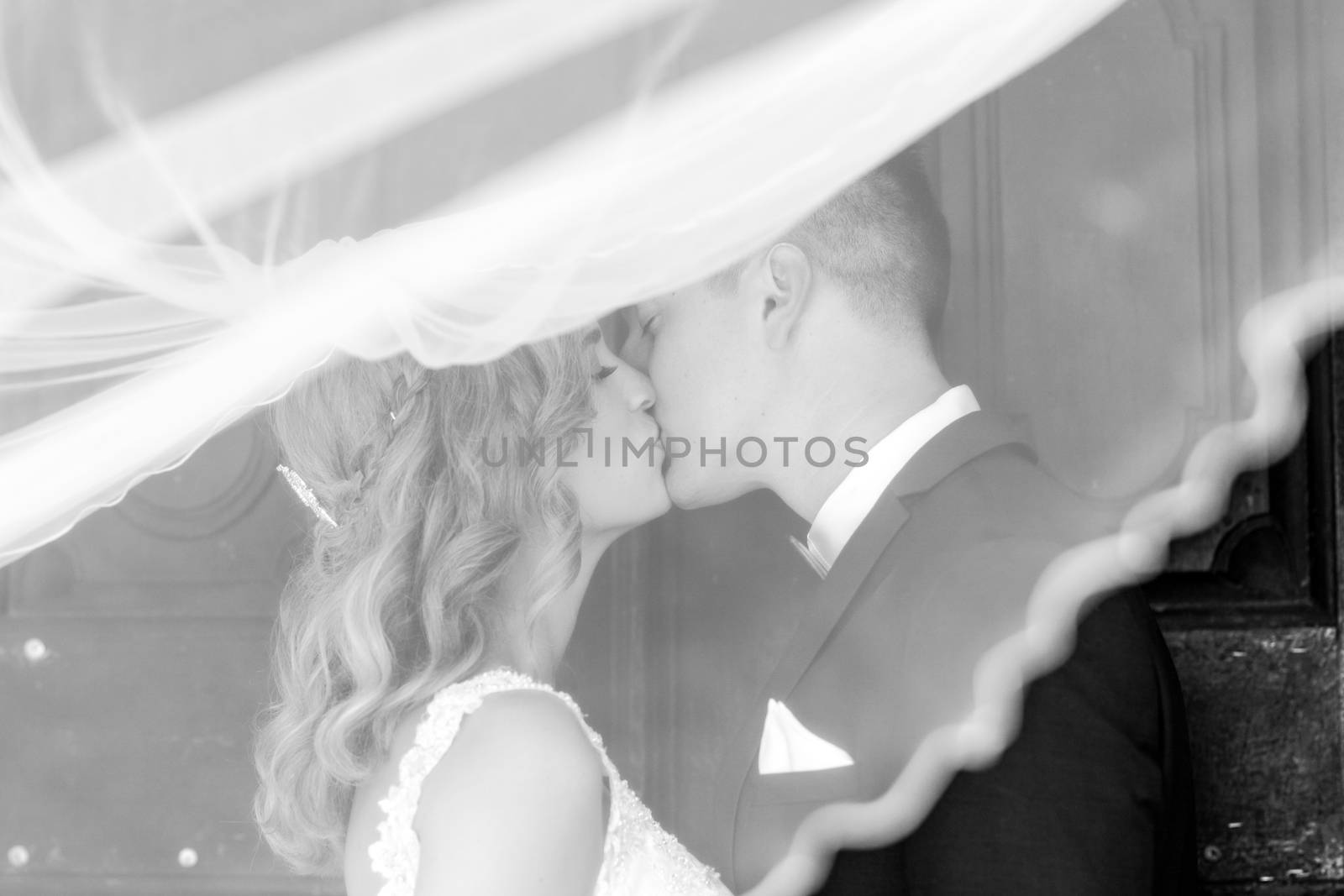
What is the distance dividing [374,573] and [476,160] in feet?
1.24

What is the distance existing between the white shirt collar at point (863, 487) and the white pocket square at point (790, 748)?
9cm

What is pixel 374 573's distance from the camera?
2.87 feet

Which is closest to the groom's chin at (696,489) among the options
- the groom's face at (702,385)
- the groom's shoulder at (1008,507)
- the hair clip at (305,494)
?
the groom's face at (702,385)

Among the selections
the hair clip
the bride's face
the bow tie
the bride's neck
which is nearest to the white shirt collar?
the bow tie

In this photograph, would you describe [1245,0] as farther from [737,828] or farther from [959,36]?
[737,828]

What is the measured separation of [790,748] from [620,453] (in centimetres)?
25

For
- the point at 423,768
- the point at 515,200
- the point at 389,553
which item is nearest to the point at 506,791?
the point at 423,768

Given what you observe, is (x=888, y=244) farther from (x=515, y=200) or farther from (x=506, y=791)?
(x=506, y=791)

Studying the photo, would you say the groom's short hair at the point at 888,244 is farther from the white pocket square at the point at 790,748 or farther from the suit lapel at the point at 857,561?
the white pocket square at the point at 790,748

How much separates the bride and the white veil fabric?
0.59ft

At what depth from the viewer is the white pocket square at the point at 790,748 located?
67cm

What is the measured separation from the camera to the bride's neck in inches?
35.3

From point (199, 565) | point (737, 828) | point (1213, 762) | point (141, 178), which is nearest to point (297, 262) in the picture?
point (141, 178)

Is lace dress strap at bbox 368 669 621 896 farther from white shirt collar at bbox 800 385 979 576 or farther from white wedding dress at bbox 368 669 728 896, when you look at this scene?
white shirt collar at bbox 800 385 979 576
